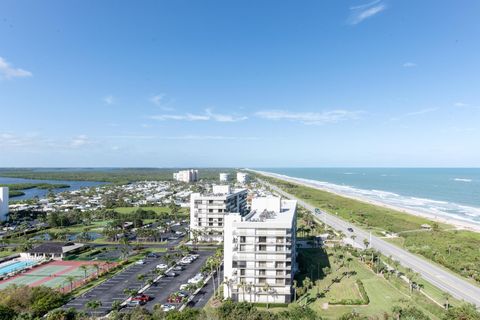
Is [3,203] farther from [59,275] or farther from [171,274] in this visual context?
[171,274]

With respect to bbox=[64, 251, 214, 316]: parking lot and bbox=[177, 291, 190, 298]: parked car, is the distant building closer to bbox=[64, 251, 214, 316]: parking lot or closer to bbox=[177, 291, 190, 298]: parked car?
bbox=[64, 251, 214, 316]: parking lot

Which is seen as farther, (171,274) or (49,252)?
(49,252)

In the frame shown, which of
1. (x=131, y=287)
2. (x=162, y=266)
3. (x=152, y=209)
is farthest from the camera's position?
(x=152, y=209)

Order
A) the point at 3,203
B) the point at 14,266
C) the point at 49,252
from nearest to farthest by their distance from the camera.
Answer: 1. the point at 14,266
2. the point at 49,252
3. the point at 3,203

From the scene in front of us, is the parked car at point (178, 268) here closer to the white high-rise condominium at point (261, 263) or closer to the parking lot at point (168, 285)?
the parking lot at point (168, 285)

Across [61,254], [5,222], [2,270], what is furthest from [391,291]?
[5,222]

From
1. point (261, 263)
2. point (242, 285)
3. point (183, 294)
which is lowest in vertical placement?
point (183, 294)

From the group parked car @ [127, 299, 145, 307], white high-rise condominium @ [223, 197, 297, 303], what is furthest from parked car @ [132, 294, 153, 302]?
white high-rise condominium @ [223, 197, 297, 303]

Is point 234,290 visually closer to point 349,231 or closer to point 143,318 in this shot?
point 143,318

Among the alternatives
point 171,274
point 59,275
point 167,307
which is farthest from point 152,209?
point 167,307
